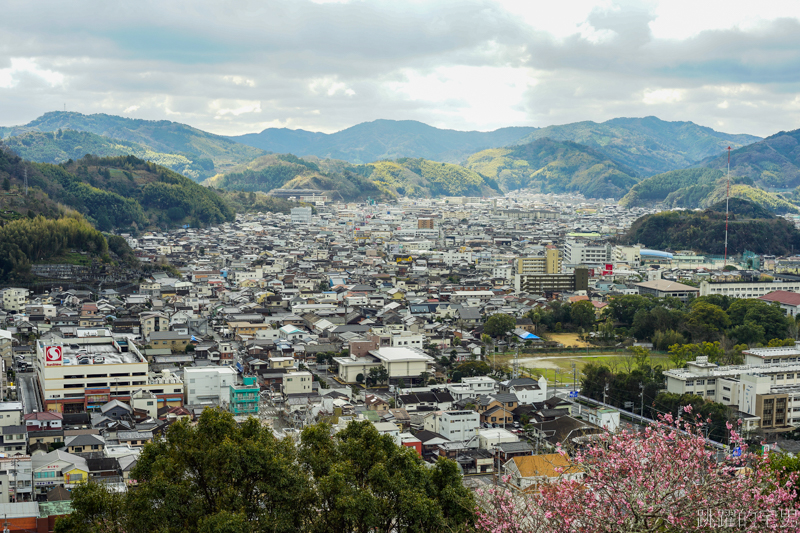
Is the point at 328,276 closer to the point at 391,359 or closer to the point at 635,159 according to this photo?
the point at 391,359

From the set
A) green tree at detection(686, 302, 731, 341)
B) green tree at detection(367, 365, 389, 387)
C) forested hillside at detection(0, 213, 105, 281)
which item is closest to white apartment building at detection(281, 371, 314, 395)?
green tree at detection(367, 365, 389, 387)

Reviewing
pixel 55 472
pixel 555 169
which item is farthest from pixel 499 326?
pixel 555 169

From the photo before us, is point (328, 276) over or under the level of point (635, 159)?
under

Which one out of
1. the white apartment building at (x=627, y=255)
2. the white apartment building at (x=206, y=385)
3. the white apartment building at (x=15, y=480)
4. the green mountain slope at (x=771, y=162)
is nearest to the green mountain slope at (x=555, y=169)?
the green mountain slope at (x=771, y=162)

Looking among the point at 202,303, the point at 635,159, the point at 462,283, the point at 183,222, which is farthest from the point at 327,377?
the point at 635,159

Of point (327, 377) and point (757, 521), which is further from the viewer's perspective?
point (327, 377)

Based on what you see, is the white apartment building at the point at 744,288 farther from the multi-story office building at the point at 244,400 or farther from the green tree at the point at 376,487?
the green tree at the point at 376,487
